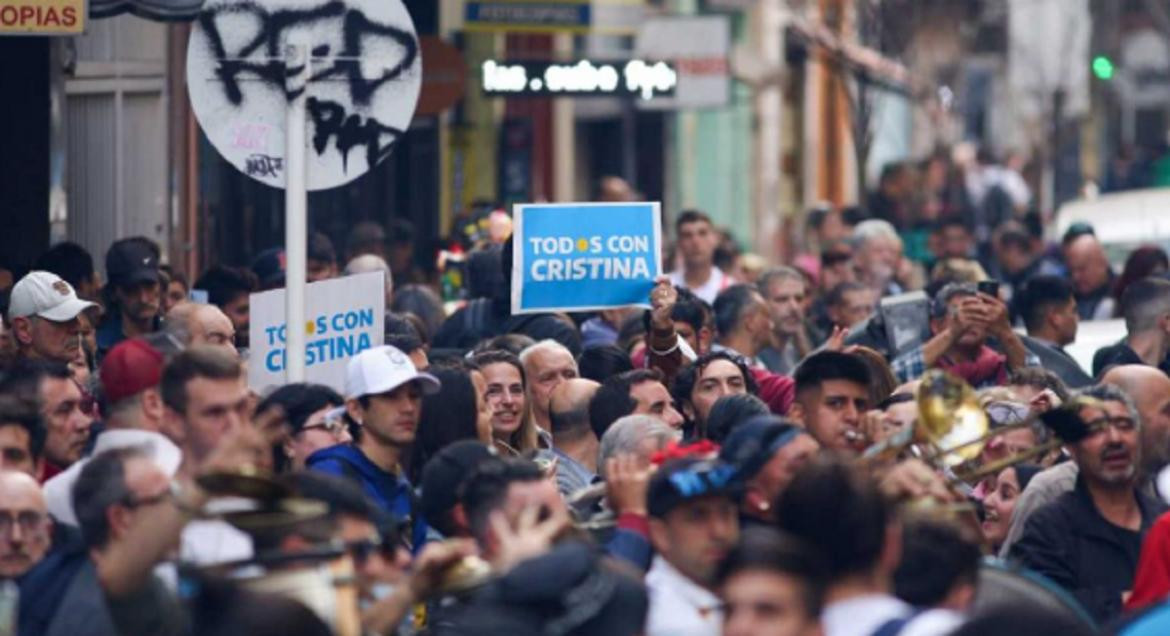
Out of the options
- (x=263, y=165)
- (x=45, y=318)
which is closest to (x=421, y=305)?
(x=45, y=318)

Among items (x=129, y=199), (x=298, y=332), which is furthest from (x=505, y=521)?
(x=129, y=199)

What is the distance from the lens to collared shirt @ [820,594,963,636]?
6.72 m

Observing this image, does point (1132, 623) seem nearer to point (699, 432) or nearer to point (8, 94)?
point (699, 432)

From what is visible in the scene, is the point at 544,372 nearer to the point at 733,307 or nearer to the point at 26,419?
the point at 733,307

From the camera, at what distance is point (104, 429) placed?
8.88 metres

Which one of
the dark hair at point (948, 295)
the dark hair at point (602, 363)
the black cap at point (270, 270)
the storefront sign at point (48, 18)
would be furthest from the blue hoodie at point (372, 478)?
→ the black cap at point (270, 270)

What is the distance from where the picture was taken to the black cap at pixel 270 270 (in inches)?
579

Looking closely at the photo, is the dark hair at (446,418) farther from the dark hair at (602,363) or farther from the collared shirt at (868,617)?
the collared shirt at (868,617)

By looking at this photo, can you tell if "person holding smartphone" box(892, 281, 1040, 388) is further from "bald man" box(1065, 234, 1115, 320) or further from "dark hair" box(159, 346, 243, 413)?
"dark hair" box(159, 346, 243, 413)

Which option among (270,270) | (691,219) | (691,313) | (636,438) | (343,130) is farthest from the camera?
(691,219)

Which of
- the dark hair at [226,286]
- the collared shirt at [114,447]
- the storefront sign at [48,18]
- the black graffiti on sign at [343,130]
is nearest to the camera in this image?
the collared shirt at [114,447]

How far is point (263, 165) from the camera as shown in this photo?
34.0 ft

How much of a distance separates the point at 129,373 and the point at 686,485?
1850 mm

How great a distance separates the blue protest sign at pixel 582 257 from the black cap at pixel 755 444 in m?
4.30
